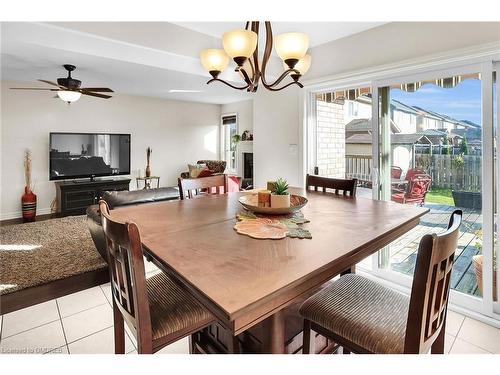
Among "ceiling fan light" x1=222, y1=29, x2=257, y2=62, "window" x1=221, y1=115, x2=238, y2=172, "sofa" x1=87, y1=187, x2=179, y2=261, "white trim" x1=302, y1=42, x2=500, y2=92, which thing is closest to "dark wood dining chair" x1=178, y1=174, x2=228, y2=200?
"sofa" x1=87, y1=187, x2=179, y2=261

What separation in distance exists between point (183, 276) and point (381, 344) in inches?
29.1

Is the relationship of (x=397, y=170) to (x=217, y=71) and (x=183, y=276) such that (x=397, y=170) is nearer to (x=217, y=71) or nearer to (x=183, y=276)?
(x=217, y=71)

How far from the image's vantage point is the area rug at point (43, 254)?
83.4 inches

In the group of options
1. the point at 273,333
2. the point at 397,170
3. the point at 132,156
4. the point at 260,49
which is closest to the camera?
the point at 273,333

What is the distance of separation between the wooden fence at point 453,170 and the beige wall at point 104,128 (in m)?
5.46

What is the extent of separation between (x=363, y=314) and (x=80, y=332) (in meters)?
1.90

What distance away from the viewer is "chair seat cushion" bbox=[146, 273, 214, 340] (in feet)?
3.70

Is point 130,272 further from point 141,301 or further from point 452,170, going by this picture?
point 452,170

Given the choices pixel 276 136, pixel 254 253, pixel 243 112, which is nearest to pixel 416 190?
pixel 276 136

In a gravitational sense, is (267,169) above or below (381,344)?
above

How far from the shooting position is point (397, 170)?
281cm

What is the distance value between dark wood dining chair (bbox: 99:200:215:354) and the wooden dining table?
10 cm

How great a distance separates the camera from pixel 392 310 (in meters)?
1.18
